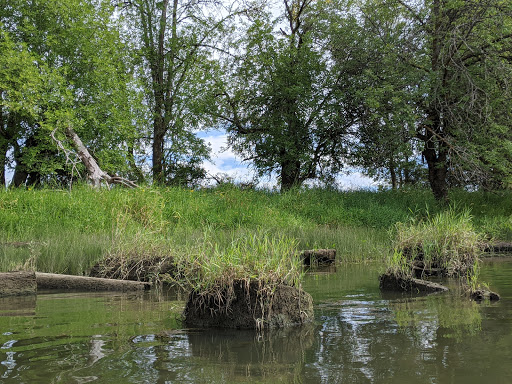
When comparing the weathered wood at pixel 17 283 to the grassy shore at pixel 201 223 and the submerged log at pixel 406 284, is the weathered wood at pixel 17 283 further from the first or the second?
the submerged log at pixel 406 284

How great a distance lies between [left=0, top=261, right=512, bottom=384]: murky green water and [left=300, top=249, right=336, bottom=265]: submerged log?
469 cm

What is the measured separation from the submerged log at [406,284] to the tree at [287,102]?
1694 cm

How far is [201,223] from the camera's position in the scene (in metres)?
15.6

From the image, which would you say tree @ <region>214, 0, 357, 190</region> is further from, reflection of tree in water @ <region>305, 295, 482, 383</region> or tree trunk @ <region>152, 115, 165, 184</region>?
reflection of tree in water @ <region>305, 295, 482, 383</region>

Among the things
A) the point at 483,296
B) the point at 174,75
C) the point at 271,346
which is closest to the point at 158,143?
the point at 174,75

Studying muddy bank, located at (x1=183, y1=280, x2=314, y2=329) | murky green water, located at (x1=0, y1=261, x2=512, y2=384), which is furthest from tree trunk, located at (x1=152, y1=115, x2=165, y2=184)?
muddy bank, located at (x1=183, y1=280, x2=314, y2=329)

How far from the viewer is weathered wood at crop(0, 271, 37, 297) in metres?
7.00

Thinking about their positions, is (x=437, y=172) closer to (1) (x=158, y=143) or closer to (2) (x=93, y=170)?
(1) (x=158, y=143)

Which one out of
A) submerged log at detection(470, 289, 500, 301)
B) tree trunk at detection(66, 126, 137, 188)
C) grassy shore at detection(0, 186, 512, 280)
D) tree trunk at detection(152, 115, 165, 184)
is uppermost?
tree trunk at detection(152, 115, 165, 184)

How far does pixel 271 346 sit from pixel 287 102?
22045mm

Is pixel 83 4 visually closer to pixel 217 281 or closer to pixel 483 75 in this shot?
pixel 483 75

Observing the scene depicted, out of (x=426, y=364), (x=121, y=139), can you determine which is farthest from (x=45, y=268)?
(x=121, y=139)

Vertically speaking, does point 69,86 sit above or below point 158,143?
above

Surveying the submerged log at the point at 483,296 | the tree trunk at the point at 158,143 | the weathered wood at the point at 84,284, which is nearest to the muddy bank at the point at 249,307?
the submerged log at the point at 483,296
